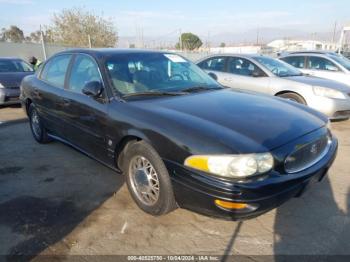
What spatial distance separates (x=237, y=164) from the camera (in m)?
2.30

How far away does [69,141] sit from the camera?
4.22 meters

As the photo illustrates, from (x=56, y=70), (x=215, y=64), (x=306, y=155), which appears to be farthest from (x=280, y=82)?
(x=56, y=70)

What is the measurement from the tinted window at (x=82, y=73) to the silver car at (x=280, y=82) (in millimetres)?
3304

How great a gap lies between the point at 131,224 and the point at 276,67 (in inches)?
218

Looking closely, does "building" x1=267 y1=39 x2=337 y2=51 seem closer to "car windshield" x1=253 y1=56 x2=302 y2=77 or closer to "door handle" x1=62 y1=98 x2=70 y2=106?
"car windshield" x1=253 y1=56 x2=302 y2=77

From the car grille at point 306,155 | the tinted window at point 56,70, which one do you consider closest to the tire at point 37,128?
the tinted window at point 56,70

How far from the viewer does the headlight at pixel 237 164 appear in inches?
90.5

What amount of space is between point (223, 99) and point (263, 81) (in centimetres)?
368

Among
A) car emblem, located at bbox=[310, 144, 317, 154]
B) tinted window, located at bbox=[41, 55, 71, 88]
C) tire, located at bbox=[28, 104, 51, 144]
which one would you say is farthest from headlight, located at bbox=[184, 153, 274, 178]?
tire, located at bbox=[28, 104, 51, 144]

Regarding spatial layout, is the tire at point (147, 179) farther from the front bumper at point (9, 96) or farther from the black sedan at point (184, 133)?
the front bumper at point (9, 96)

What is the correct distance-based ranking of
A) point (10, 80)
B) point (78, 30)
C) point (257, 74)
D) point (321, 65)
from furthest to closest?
point (78, 30)
point (321, 65)
point (10, 80)
point (257, 74)

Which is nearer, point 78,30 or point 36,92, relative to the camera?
point 36,92

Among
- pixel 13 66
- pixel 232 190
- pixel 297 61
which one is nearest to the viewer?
pixel 232 190

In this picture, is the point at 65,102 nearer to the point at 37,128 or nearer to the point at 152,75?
the point at 152,75
